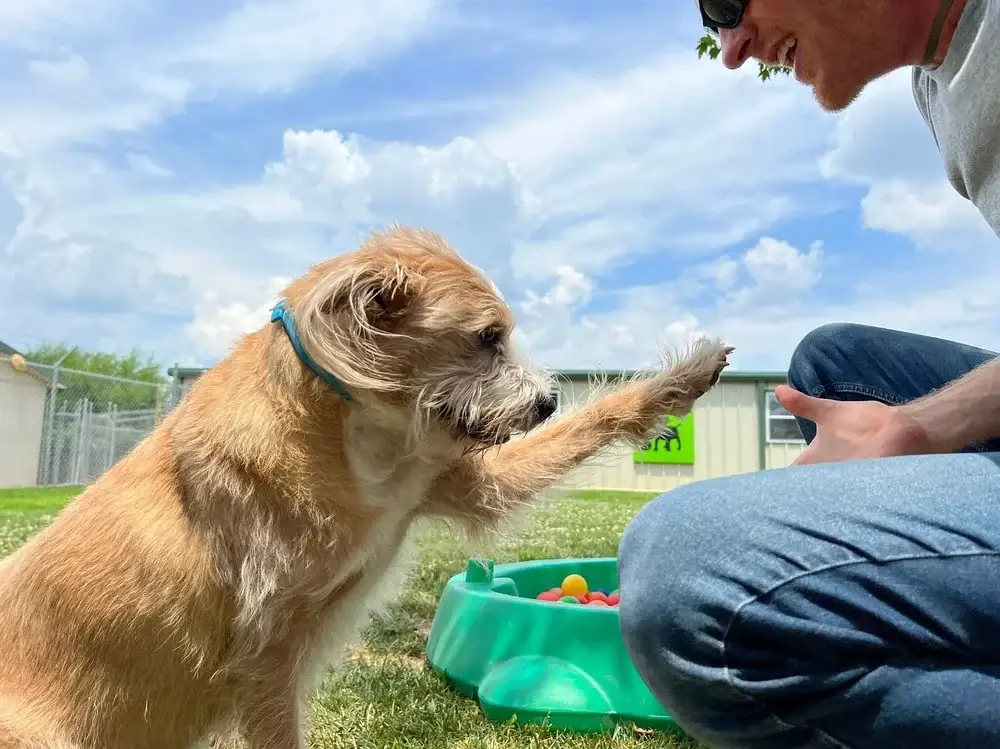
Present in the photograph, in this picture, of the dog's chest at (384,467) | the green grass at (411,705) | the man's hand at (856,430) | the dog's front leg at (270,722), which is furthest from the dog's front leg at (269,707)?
the man's hand at (856,430)

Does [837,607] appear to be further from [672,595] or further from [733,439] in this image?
[733,439]

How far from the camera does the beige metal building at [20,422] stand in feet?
58.7

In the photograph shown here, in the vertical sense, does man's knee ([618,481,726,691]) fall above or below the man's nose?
below

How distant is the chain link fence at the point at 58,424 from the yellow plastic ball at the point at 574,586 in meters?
15.0

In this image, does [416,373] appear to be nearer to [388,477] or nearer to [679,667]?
[388,477]

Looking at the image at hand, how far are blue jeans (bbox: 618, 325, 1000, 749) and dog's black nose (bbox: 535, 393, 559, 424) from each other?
4.28 ft

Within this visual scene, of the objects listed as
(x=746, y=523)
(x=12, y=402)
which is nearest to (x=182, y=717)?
(x=746, y=523)

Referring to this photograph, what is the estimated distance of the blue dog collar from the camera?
2506 mm

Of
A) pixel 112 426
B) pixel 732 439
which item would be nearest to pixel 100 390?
pixel 112 426

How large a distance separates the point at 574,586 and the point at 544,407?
6.86ft

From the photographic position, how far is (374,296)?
265cm

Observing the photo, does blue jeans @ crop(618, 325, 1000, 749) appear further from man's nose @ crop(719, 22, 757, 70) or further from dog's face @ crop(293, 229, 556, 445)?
man's nose @ crop(719, 22, 757, 70)

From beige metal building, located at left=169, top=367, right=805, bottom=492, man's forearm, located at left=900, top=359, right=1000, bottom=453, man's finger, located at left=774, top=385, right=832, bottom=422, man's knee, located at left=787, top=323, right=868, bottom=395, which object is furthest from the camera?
beige metal building, located at left=169, top=367, right=805, bottom=492

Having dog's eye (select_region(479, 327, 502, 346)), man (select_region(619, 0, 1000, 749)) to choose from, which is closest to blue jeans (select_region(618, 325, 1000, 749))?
man (select_region(619, 0, 1000, 749))
